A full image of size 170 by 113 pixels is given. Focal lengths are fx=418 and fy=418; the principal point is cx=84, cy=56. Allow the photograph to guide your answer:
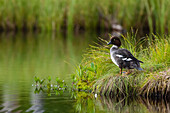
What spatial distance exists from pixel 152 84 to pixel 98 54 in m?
1.67

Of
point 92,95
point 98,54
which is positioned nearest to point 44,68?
point 98,54

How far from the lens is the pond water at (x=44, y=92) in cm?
701

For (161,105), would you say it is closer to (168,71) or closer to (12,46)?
(168,71)

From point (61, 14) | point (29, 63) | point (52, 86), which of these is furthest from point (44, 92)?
point (61, 14)

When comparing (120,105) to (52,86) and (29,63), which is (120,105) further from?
(29,63)

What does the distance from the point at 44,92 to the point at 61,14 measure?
656 inches

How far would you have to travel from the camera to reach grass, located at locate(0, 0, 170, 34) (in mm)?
23828

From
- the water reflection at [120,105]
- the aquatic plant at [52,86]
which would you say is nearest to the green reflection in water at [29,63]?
the aquatic plant at [52,86]

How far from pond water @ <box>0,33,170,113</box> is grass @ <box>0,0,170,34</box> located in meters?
7.17

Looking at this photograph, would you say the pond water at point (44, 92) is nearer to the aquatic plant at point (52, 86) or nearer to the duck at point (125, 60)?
the aquatic plant at point (52, 86)

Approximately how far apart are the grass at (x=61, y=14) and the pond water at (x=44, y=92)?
7.17 m

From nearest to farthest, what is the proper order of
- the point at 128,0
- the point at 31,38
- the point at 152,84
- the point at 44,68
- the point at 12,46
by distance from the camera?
the point at 152,84, the point at 44,68, the point at 12,46, the point at 31,38, the point at 128,0

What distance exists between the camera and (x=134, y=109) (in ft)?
23.1

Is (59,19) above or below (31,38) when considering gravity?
above
